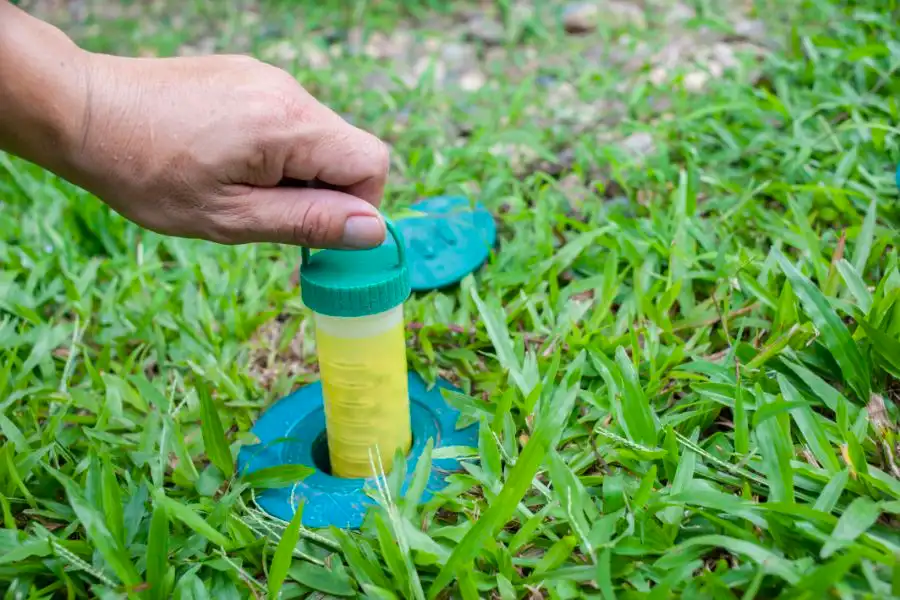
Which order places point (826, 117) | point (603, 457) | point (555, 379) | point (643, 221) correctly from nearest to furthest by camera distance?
point (603, 457) → point (555, 379) → point (643, 221) → point (826, 117)

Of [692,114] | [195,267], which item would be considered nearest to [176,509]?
[195,267]

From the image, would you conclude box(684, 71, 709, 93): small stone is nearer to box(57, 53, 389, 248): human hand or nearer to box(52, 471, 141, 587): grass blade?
box(57, 53, 389, 248): human hand

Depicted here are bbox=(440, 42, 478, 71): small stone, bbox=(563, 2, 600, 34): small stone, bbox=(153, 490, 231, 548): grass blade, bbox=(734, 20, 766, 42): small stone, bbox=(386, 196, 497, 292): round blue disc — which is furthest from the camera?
bbox=(563, 2, 600, 34): small stone

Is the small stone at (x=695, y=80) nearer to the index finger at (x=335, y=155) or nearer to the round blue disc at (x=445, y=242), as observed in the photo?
the round blue disc at (x=445, y=242)

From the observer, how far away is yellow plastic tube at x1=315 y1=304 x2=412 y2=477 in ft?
4.97

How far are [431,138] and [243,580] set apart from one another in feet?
5.82

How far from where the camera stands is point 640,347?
181 cm

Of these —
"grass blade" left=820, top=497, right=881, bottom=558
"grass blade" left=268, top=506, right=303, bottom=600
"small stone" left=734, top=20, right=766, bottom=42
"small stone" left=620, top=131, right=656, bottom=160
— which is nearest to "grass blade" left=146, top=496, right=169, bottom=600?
"grass blade" left=268, top=506, right=303, bottom=600

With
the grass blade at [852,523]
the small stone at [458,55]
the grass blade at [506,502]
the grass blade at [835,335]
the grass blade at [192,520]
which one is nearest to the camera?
the grass blade at [852,523]

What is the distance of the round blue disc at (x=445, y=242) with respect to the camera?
2141 mm

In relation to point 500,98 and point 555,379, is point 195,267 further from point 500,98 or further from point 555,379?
point 500,98

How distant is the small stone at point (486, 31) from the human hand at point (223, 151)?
2.22 meters

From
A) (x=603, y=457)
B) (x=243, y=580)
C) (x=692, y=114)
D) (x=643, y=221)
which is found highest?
(x=692, y=114)

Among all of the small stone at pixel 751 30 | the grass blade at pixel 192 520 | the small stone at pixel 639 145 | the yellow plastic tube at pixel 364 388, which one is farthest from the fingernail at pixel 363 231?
the small stone at pixel 751 30
